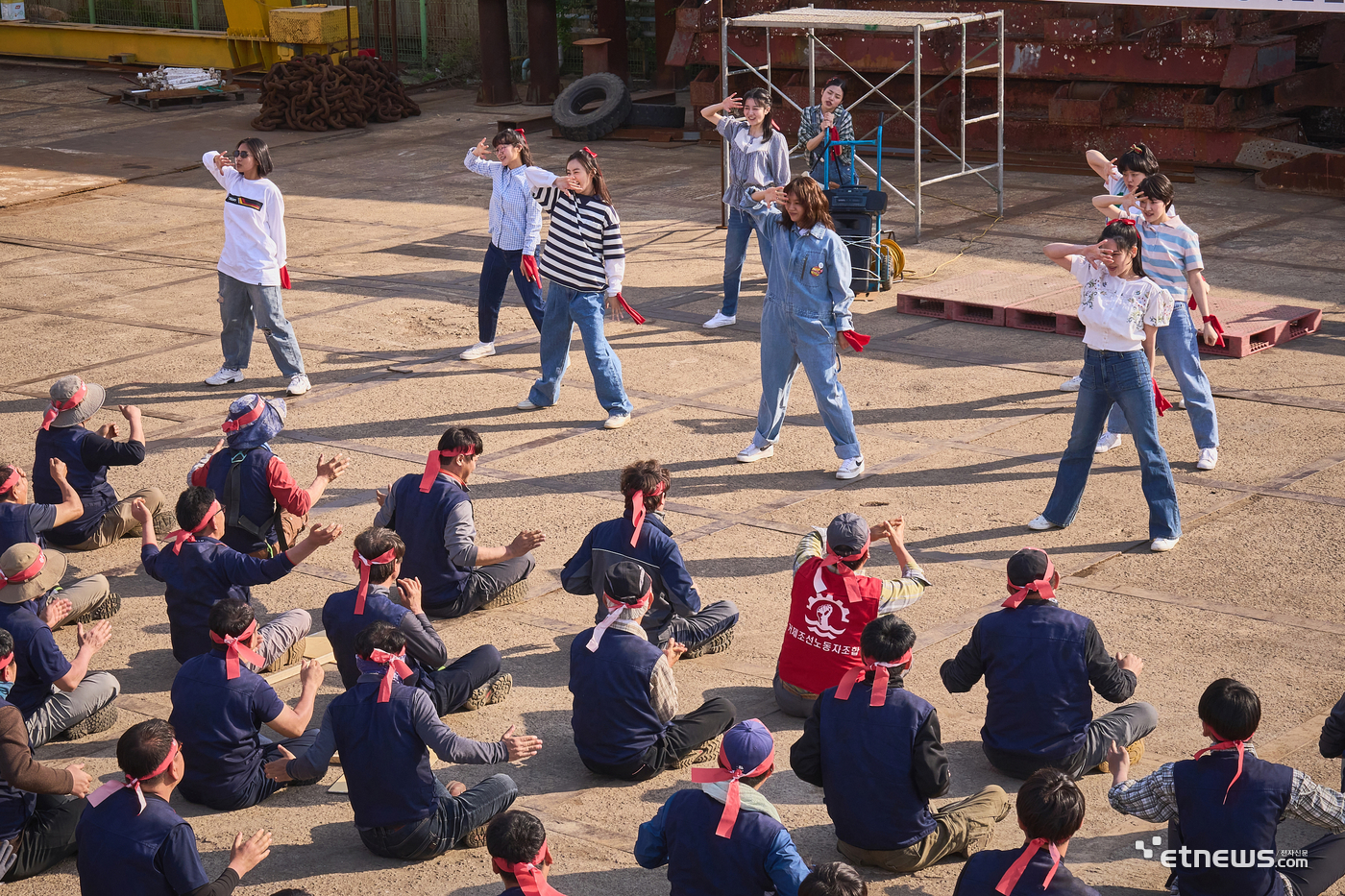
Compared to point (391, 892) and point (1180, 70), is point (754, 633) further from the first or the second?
point (1180, 70)

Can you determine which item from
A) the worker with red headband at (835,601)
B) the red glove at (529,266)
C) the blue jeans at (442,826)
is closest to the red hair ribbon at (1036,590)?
the worker with red headband at (835,601)

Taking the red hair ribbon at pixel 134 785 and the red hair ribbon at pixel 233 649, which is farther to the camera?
the red hair ribbon at pixel 233 649

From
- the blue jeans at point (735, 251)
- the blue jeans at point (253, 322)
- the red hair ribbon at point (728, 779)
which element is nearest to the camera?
the red hair ribbon at point (728, 779)

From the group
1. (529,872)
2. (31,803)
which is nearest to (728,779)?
(529,872)

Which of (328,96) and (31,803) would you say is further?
(328,96)

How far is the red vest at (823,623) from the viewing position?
6.38m

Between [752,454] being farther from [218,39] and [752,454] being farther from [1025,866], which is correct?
[218,39]

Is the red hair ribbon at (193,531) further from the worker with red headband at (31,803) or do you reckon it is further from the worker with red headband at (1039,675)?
the worker with red headband at (1039,675)

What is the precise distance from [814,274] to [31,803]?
555cm

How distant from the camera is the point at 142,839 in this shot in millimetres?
4859

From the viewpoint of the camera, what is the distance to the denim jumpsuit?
9.30 meters

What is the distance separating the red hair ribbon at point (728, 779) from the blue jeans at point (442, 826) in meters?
1.29

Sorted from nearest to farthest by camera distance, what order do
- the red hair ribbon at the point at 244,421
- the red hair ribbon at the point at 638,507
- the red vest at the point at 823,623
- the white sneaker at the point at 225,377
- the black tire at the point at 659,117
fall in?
the red vest at the point at 823,623 < the red hair ribbon at the point at 638,507 < the red hair ribbon at the point at 244,421 < the white sneaker at the point at 225,377 < the black tire at the point at 659,117

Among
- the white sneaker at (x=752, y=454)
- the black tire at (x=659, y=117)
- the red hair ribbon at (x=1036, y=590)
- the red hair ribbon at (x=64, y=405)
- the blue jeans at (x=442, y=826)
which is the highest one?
the black tire at (x=659, y=117)
